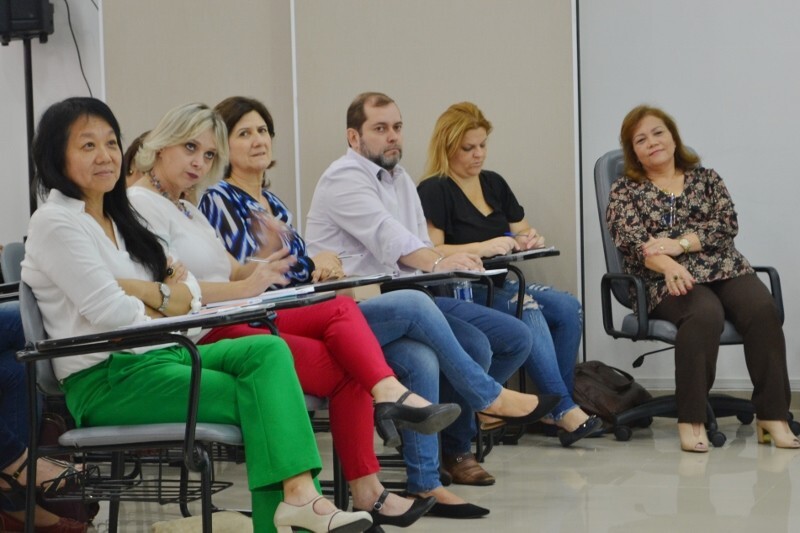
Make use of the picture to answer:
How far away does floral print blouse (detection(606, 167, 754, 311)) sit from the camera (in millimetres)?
4566

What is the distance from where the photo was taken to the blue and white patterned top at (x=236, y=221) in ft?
11.3

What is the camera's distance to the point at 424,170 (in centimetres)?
493

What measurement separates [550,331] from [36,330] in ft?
8.44

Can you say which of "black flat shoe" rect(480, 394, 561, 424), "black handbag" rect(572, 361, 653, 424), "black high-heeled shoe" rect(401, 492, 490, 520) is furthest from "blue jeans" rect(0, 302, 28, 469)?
"black handbag" rect(572, 361, 653, 424)

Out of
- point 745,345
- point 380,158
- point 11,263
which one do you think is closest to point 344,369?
point 380,158

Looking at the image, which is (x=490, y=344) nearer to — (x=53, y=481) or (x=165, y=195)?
(x=165, y=195)

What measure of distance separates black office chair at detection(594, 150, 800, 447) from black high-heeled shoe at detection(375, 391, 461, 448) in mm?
1859

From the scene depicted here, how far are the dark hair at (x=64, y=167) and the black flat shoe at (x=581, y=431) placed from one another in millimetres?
2033

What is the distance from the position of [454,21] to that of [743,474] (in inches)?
93.1

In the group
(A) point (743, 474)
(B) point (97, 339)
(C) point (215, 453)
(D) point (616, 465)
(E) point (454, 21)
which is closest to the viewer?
(B) point (97, 339)

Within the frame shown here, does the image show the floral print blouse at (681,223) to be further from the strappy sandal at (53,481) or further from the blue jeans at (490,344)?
the strappy sandal at (53,481)

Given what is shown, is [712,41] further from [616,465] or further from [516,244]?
[616,465]

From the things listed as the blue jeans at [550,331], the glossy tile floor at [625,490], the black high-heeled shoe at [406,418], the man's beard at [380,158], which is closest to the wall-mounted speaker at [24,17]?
the man's beard at [380,158]

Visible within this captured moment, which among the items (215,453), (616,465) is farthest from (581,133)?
(215,453)
